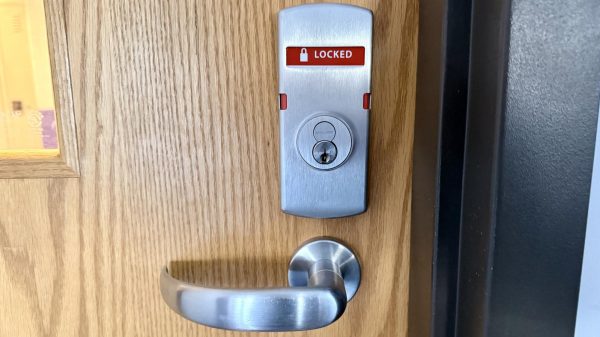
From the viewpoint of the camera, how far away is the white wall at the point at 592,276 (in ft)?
0.89

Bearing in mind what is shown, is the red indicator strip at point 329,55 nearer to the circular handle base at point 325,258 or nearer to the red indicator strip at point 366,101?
the red indicator strip at point 366,101

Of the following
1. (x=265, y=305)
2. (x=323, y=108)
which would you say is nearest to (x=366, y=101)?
(x=323, y=108)

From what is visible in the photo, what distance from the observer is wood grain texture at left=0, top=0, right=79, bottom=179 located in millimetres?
317

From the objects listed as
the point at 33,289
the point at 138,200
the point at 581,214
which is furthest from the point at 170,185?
the point at 581,214

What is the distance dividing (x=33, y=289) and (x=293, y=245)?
0.22 meters

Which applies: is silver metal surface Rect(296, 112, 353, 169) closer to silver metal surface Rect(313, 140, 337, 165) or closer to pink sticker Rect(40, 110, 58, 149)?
silver metal surface Rect(313, 140, 337, 165)

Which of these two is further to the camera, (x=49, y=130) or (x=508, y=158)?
(x=49, y=130)

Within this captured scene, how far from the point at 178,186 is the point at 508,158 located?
9.1 inches

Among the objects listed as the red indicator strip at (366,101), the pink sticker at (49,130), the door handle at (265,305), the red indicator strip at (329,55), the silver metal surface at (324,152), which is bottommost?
the door handle at (265,305)

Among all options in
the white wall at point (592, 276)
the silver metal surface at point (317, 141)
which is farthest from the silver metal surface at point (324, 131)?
the white wall at point (592, 276)

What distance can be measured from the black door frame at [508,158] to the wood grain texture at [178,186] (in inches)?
1.9

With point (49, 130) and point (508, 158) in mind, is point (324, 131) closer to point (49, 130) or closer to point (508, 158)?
point (508, 158)

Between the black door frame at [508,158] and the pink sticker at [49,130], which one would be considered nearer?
the black door frame at [508,158]

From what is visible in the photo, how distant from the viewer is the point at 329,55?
0.30 meters
